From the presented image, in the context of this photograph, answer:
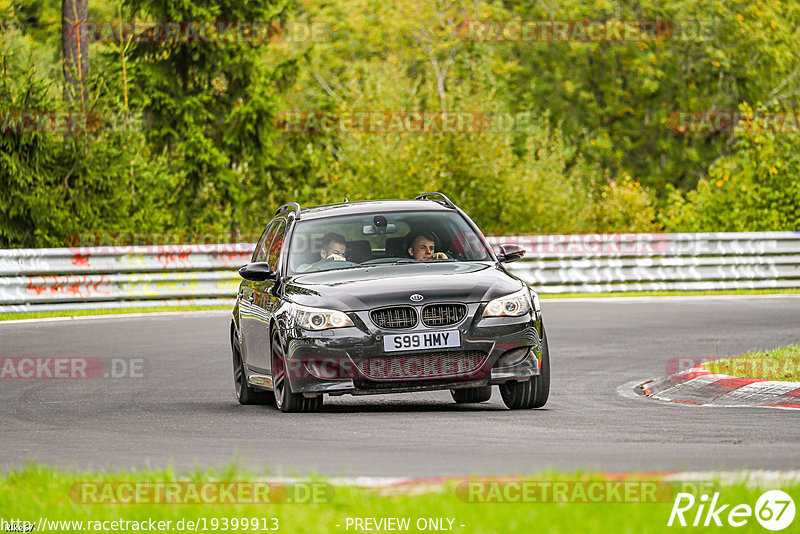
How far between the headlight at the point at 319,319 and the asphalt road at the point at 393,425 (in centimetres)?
68

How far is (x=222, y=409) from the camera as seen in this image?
39.5 feet

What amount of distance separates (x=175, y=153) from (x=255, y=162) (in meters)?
2.25

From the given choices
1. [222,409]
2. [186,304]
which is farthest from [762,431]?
[186,304]

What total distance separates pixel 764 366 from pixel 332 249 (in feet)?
13.4

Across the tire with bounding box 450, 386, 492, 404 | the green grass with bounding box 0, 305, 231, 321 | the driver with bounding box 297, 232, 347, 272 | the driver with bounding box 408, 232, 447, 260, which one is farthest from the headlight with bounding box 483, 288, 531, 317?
the green grass with bounding box 0, 305, 231, 321

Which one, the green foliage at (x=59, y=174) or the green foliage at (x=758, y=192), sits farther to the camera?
the green foliage at (x=758, y=192)

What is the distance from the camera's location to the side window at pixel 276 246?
498 inches

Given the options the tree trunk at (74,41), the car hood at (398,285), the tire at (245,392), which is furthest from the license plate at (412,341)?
the tree trunk at (74,41)

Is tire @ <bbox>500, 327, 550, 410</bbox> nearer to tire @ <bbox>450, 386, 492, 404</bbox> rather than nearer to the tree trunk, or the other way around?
tire @ <bbox>450, 386, 492, 404</bbox>

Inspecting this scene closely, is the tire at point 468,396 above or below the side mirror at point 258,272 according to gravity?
below

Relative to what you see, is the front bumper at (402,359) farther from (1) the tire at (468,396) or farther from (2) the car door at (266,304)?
(1) the tire at (468,396)

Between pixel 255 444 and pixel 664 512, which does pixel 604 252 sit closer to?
pixel 255 444

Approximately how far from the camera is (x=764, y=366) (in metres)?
13.3

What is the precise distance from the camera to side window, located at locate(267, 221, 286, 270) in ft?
41.5
